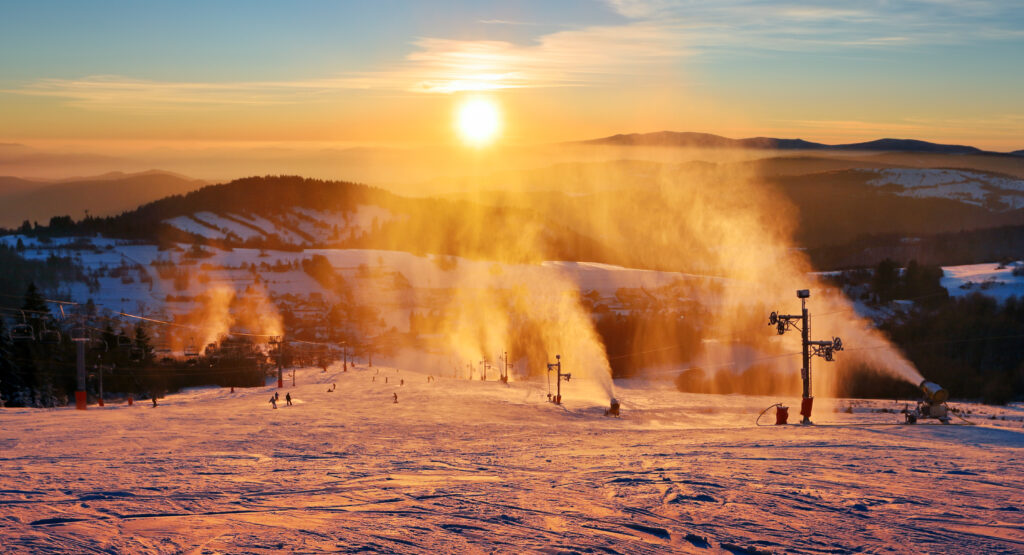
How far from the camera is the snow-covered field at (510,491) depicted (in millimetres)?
12195

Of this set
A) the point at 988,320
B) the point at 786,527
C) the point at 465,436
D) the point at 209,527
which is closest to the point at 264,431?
the point at 465,436

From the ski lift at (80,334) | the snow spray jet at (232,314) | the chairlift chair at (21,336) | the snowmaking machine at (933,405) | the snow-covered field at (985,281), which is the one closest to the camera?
the snowmaking machine at (933,405)

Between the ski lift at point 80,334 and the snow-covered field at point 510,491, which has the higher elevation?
the ski lift at point 80,334

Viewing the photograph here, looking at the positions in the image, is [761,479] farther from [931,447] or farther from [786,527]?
[931,447]

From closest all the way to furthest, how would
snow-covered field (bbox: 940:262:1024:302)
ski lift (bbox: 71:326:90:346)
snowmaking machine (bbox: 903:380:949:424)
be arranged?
snowmaking machine (bbox: 903:380:949:424) < ski lift (bbox: 71:326:90:346) < snow-covered field (bbox: 940:262:1024:302)

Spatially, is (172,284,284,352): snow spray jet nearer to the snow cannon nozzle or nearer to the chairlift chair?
the chairlift chair

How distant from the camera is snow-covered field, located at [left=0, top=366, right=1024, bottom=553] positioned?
40.0ft

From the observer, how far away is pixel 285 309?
19350 centimetres

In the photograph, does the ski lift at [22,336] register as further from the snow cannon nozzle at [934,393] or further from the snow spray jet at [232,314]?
the snow spray jet at [232,314]

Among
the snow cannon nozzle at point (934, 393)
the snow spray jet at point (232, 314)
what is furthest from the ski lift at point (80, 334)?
the snow cannon nozzle at point (934, 393)

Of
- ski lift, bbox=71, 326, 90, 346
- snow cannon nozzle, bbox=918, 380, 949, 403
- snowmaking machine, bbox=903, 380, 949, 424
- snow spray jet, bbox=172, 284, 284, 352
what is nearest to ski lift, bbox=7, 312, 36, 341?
ski lift, bbox=71, 326, 90, 346

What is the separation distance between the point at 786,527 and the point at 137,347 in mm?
95826

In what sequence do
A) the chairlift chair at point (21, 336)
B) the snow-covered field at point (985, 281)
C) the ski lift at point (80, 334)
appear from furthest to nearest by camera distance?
the snow-covered field at point (985, 281) → the ski lift at point (80, 334) → the chairlift chair at point (21, 336)

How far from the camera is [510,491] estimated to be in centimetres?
1634
